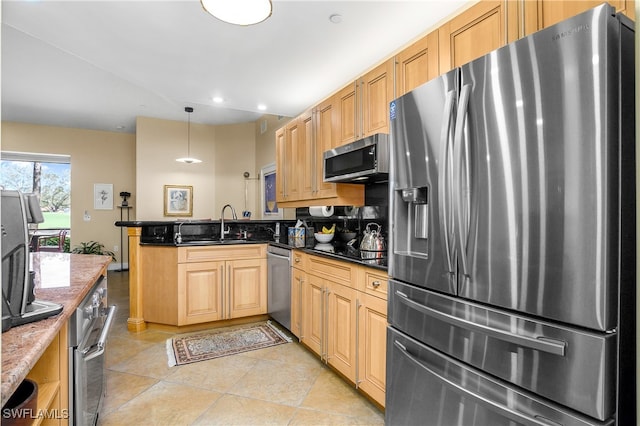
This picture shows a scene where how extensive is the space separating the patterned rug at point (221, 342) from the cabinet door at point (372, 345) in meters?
1.23

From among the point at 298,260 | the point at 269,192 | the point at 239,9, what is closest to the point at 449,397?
the point at 298,260

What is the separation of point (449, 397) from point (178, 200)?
6271 mm

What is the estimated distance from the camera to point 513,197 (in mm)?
1239

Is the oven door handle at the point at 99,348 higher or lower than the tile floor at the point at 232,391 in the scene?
higher

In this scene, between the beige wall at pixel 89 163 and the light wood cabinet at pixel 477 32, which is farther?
the beige wall at pixel 89 163

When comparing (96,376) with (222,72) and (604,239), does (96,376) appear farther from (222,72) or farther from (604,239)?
(222,72)

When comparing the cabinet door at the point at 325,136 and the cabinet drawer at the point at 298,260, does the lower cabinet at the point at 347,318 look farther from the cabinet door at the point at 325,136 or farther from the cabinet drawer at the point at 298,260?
the cabinet door at the point at 325,136

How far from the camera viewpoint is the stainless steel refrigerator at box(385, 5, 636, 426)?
106cm

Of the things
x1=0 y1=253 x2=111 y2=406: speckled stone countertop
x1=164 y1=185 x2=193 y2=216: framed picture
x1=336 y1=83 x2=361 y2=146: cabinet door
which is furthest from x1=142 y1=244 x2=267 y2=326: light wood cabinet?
x1=164 y1=185 x2=193 y2=216: framed picture

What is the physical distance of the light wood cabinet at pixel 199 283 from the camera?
346 cm

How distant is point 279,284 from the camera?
3516 millimetres

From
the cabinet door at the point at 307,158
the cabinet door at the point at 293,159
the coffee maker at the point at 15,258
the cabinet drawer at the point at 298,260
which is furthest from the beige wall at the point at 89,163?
the coffee maker at the point at 15,258

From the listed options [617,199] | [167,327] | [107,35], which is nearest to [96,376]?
[167,327]

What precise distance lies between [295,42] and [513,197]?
2263 millimetres
